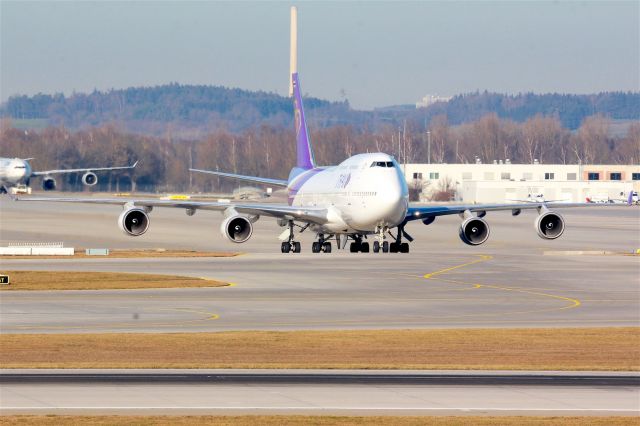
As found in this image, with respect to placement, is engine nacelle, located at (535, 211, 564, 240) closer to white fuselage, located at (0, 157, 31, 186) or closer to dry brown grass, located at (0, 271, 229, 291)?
dry brown grass, located at (0, 271, 229, 291)

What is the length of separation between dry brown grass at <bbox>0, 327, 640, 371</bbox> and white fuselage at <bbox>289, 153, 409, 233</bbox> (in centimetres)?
2703

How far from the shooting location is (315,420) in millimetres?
24234

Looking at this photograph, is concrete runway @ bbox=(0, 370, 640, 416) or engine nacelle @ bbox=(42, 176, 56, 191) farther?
engine nacelle @ bbox=(42, 176, 56, 191)

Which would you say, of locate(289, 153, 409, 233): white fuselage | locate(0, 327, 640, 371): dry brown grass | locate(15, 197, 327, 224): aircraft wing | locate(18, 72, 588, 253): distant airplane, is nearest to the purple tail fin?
locate(18, 72, 588, 253): distant airplane

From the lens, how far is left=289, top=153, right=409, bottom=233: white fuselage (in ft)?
224

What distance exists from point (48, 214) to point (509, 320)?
9986 cm

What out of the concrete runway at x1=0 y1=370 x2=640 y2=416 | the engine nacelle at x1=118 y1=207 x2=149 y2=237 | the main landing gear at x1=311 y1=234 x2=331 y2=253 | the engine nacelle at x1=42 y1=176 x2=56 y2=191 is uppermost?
the engine nacelle at x1=42 y1=176 x2=56 y2=191

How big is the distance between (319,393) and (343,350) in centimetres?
894

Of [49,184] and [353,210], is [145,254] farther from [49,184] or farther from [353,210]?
[49,184]

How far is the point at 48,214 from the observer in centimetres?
13750

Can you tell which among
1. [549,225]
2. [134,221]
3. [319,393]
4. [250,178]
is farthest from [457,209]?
[319,393]

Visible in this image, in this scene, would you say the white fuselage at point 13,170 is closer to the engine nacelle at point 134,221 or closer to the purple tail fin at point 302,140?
the purple tail fin at point 302,140

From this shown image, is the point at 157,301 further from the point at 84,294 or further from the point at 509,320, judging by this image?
the point at 509,320

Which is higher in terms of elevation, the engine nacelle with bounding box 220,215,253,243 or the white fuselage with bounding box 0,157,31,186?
the white fuselage with bounding box 0,157,31,186
